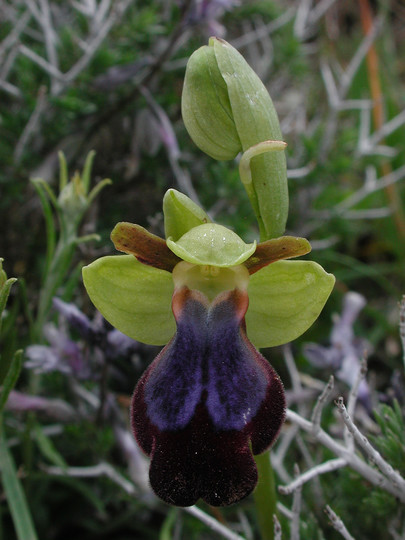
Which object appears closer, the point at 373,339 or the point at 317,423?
the point at 317,423

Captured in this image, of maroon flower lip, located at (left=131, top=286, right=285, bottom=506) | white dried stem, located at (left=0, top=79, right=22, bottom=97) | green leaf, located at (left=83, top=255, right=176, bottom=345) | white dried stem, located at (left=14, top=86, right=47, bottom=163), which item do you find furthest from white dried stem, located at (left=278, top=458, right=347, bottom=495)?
white dried stem, located at (left=0, top=79, right=22, bottom=97)

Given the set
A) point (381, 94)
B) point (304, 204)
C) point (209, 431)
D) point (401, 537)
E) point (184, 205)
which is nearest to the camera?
point (209, 431)

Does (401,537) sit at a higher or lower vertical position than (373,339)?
higher

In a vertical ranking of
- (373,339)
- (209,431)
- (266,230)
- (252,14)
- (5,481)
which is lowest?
(373,339)

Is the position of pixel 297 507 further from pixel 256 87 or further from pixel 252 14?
pixel 252 14

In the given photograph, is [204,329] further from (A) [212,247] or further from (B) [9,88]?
(B) [9,88]

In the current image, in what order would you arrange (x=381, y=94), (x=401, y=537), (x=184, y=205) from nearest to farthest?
(x=184, y=205)
(x=401, y=537)
(x=381, y=94)

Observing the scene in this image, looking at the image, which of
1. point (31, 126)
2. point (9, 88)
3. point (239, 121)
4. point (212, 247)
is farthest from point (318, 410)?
point (9, 88)

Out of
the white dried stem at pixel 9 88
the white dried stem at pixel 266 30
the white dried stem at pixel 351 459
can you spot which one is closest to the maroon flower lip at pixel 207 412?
the white dried stem at pixel 351 459

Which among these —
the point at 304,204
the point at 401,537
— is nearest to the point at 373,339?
the point at 304,204
